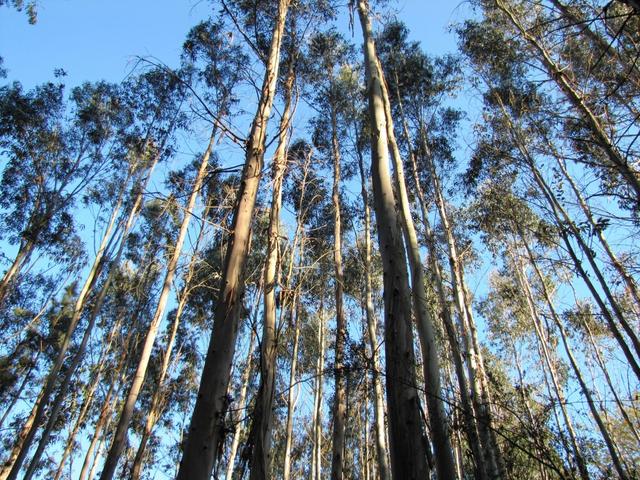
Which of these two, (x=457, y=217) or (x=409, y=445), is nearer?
(x=409, y=445)

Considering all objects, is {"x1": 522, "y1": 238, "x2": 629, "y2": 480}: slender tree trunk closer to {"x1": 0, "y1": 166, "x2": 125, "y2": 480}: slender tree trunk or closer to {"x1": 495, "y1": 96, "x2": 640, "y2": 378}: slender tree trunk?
{"x1": 495, "y1": 96, "x2": 640, "y2": 378}: slender tree trunk

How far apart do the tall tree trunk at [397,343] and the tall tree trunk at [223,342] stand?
775 millimetres

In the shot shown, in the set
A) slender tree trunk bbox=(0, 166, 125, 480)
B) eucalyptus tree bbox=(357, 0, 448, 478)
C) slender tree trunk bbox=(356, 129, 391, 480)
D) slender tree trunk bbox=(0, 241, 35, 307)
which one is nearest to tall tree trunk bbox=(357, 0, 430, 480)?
eucalyptus tree bbox=(357, 0, 448, 478)

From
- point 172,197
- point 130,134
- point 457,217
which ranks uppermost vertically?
point 130,134

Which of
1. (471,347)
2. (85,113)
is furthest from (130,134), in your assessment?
(471,347)

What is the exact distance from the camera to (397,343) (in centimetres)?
208

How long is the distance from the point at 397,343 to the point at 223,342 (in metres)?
0.87

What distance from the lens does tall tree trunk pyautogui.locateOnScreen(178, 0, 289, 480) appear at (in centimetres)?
158

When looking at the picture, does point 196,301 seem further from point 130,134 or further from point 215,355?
point 215,355

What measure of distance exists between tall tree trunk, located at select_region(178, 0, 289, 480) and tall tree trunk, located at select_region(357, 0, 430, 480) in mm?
775

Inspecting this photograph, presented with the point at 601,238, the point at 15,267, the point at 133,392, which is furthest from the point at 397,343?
the point at 15,267

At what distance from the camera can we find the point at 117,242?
11.0m

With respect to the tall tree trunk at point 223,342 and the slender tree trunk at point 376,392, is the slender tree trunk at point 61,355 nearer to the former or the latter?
the slender tree trunk at point 376,392

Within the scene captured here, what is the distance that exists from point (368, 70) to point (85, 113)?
520 inches
